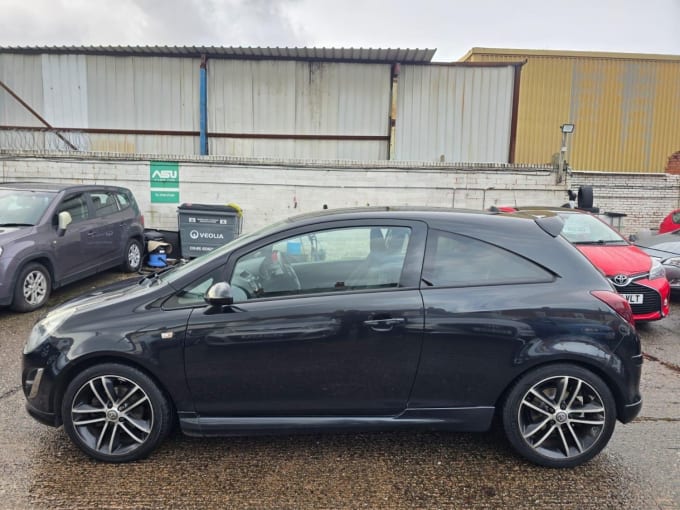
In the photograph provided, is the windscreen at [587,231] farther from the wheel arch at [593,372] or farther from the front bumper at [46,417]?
the front bumper at [46,417]

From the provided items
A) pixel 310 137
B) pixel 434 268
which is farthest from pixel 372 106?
pixel 434 268

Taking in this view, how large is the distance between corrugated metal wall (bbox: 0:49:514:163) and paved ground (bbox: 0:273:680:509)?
33.7ft

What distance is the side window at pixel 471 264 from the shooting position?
2988 millimetres

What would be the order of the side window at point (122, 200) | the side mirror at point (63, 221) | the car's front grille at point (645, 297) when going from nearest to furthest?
the car's front grille at point (645, 297) → the side mirror at point (63, 221) → the side window at point (122, 200)

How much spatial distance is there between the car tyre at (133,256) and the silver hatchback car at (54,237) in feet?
0.12

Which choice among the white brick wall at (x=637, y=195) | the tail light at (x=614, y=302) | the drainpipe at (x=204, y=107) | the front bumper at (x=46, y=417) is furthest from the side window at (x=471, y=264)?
the drainpipe at (x=204, y=107)

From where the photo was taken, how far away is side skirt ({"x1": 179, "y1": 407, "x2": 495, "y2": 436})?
2.94m

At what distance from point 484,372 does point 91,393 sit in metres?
2.34

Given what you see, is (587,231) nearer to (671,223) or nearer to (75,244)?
(671,223)

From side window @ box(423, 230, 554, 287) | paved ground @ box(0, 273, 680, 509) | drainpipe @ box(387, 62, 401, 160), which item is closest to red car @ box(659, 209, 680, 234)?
drainpipe @ box(387, 62, 401, 160)

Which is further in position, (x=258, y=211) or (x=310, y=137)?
(x=310, y=137)

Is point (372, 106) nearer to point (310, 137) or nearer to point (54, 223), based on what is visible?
point (310, 137)

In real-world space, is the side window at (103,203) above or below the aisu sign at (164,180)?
below

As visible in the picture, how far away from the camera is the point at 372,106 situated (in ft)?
42.3
